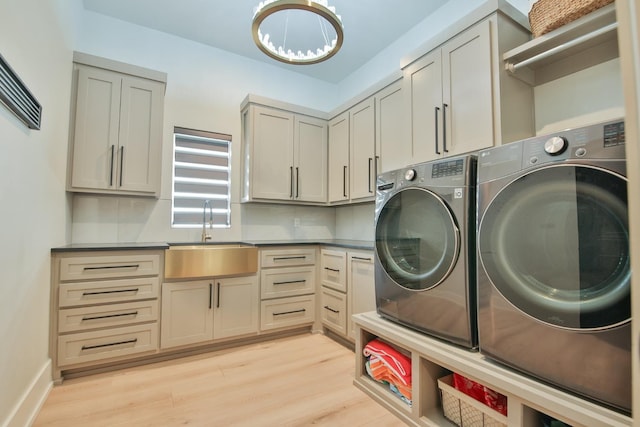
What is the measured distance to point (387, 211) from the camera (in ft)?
6.25

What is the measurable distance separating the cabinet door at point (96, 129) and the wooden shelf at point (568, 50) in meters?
2.85

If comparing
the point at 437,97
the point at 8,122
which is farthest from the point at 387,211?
the point at 8,122

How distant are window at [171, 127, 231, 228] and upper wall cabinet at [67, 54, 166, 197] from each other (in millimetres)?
413

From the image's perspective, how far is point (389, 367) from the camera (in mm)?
1672

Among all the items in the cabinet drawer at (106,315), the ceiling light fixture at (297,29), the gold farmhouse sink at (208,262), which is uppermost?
the ceiling light fixture at (297,29)

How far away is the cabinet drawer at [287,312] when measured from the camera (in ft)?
9.01

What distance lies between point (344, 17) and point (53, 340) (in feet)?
11.2

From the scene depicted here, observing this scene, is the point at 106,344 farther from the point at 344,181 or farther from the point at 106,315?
the point at 344,181

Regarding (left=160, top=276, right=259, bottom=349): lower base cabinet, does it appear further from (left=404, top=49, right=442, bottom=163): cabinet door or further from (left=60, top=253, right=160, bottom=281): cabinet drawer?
(left=404, top=49, right=442, bottom=163): cabinet door

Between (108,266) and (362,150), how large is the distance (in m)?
2.31

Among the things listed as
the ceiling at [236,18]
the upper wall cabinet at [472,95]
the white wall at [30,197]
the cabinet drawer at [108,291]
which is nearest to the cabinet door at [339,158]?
the ceiling at [236,18]

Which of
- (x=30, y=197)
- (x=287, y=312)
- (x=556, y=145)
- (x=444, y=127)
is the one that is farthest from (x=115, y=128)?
(x=556, y=145)

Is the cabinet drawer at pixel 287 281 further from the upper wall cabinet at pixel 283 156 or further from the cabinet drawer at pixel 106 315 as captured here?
the cabinet drawer at pixel 106 315

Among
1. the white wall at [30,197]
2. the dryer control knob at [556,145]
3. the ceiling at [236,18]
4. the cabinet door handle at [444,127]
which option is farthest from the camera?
the ceiling at [236,18]
